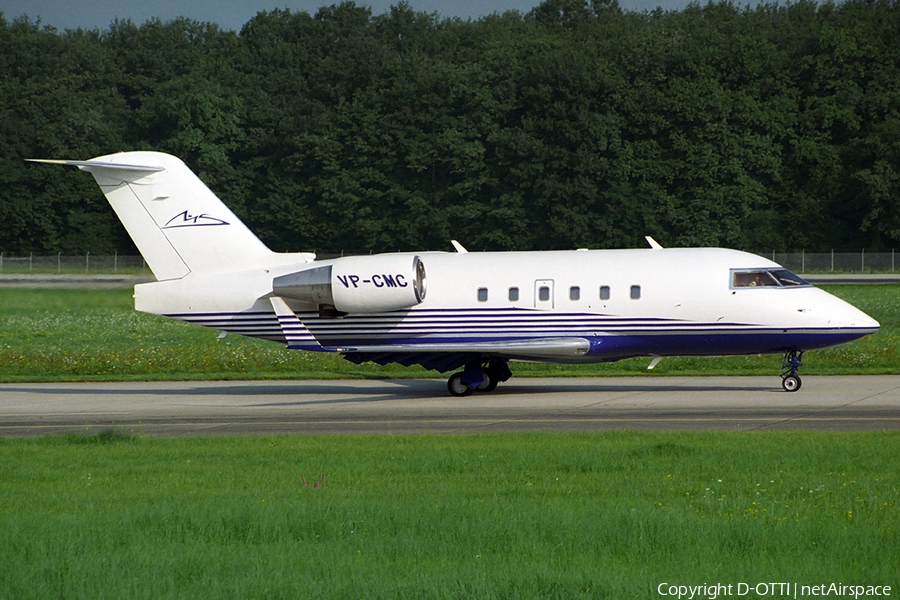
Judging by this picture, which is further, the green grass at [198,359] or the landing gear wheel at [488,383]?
the green grass at [198,359]

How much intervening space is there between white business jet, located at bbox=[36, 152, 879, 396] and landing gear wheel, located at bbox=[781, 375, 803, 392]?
1.1 inches

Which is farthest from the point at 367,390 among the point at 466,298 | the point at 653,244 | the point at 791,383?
the point at 791,383

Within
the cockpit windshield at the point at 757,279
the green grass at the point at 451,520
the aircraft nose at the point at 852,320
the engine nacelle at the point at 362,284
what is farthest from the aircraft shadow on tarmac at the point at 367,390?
the green grass at the point at 451,520

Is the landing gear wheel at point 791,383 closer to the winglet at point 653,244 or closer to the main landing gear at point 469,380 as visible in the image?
the winglet at point 653,244

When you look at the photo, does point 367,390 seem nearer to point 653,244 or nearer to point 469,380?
point 469,380

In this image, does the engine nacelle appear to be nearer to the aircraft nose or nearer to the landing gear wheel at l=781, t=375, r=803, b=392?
the landing gear wheel at l=781, t=375, r=803, b=392

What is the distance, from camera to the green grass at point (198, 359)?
3089cm

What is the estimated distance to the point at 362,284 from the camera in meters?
25.6

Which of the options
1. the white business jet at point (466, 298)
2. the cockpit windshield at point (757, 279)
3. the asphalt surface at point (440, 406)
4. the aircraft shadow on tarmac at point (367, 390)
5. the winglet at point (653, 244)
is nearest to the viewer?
the asphalt surface at point (440, 406)

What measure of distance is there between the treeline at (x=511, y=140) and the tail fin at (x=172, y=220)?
55.8 m

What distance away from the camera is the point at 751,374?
29.7 metres

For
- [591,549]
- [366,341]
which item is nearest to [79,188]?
[366,341]

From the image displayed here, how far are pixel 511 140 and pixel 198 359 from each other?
181ft

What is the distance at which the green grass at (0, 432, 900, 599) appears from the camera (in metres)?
8.70
